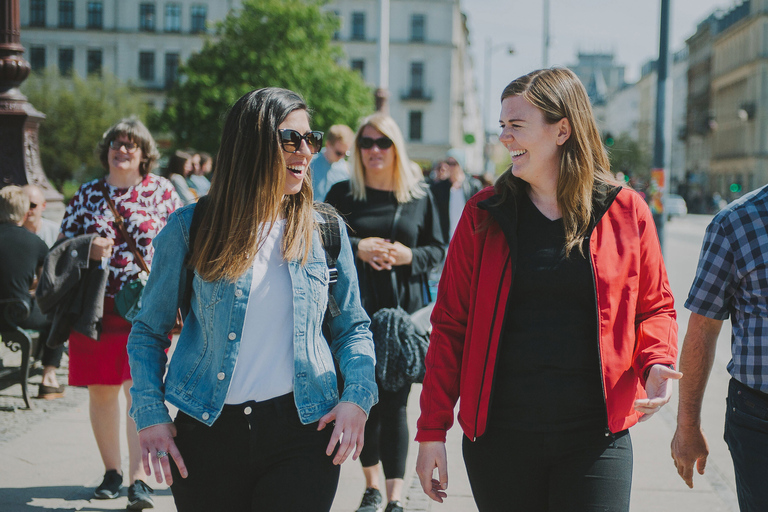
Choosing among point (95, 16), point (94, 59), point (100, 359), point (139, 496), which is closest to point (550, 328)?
point (139, 496)

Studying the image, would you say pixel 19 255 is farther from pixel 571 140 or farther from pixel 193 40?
pixel 193 40

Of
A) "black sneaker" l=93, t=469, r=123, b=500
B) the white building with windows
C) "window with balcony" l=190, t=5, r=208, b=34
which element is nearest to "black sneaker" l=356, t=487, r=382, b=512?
"black sneaker" l=93, t=469, r=123, b=500

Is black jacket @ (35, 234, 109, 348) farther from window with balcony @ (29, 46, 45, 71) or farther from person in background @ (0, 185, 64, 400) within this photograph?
window with balcony @ (29, 46, 45, 71)

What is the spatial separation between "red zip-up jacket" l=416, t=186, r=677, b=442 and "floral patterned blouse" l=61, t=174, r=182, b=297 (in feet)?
7.58

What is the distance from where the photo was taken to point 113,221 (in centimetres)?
444

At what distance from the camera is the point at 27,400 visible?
6.39m

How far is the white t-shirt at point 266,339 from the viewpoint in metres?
2.32

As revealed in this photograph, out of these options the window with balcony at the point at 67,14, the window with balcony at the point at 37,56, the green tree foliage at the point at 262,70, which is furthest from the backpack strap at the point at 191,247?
the window with balcony at the point at 67,14

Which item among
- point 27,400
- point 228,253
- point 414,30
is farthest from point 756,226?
point 414,30

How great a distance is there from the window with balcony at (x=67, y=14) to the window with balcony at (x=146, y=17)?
5.19 metres

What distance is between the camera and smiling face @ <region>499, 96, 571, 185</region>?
2525 mm

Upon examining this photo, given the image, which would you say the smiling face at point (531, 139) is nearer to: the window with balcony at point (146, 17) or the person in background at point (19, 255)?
the person in background at point (19, 255)

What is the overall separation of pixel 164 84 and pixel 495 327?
216ft

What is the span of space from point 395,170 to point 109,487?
227 centimetres
